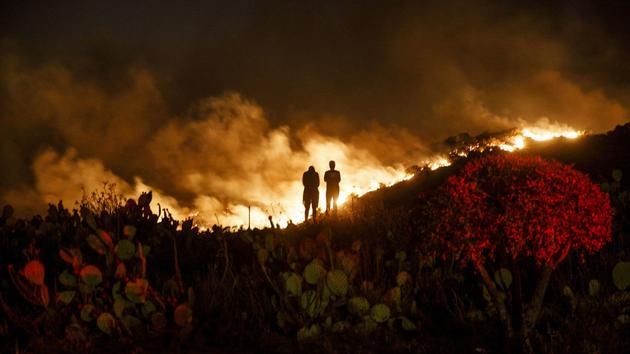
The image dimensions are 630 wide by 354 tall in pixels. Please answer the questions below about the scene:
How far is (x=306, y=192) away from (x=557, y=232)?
12.4 m

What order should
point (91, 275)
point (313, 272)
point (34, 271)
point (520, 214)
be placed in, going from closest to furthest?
point (520, 214)
point (34, 271)
point (91, 275)
point (313, 272)

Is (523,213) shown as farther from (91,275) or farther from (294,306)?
(91,275)

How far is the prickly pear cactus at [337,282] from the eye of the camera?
499cm

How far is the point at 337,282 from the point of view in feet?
16.4

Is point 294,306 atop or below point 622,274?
below

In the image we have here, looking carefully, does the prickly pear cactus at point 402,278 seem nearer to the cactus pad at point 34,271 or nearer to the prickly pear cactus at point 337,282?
the prickly pear cactus at point 337,282

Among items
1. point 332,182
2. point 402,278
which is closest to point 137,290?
point 402,278

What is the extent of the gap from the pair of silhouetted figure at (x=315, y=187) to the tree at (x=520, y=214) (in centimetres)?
1150

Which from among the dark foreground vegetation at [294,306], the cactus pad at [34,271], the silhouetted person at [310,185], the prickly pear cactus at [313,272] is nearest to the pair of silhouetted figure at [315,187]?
the silhouetted person at [310,185]

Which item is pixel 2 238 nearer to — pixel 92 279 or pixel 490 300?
pixel 92 279

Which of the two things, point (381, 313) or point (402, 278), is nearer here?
point (381, 313)

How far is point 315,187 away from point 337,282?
11653 millimetres

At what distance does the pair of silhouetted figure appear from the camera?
54.2 ft

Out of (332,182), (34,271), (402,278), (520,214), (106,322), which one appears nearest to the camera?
(520,214)
